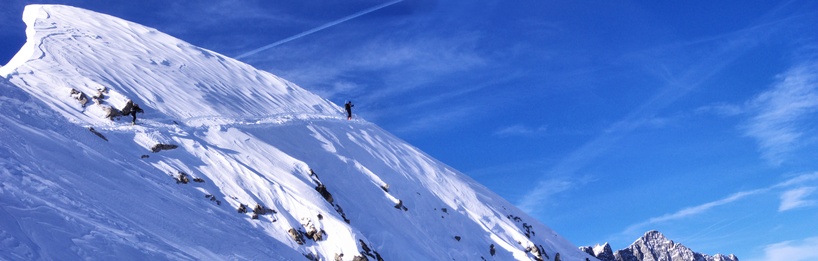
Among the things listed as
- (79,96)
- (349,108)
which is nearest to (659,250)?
A: (349,108)

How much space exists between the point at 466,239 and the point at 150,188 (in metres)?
22.1

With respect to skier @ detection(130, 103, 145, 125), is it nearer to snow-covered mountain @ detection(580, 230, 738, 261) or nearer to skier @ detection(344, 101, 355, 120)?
skier @ detection(344, 101, 355, 120)

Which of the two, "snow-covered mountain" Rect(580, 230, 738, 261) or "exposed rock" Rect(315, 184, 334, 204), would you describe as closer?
"exposed rock" Rect(315, 184, 334, 204)

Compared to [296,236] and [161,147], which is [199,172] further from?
[296,236]

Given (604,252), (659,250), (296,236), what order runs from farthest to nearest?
1. (659,250)
2. (604,252)
3. (296,236)

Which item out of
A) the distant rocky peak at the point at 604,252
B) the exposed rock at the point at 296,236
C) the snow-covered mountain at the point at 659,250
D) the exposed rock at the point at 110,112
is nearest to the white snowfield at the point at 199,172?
the exposed rock at the point at 296,236

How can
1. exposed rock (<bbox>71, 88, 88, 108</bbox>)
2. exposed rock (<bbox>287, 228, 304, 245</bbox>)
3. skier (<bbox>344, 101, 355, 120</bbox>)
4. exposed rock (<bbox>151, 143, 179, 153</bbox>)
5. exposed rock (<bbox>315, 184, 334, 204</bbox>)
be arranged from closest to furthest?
exposed rock (<bbox>287, 228, 304, 245</bbox>) → exposed rock (<bbox>151, 143, 179, 153</bbox>) → exposed rock (<bbox>71, 88, 88, 108</bbox>) → exposed rock (<bbox>315, 184, 334, 204</bbox>) → skier (<bbox>344, 101, 355, 120</bbox>)

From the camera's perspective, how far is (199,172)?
29219 mm

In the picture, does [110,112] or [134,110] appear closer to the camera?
[110,112]

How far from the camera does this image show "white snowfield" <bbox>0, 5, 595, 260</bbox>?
20.2m

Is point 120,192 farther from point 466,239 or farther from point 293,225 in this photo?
point 466,239

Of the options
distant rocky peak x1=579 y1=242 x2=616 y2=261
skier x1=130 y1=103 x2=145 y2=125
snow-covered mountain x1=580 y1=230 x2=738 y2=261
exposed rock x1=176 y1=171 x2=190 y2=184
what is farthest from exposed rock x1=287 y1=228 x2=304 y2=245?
snow-covered mountain x1=580 y1=230 x2=738 y2=261

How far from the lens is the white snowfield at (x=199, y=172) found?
20250 mm

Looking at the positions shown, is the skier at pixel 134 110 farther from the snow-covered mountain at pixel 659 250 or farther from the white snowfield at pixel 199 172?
the snow-covered mountain at pixel 659 250
